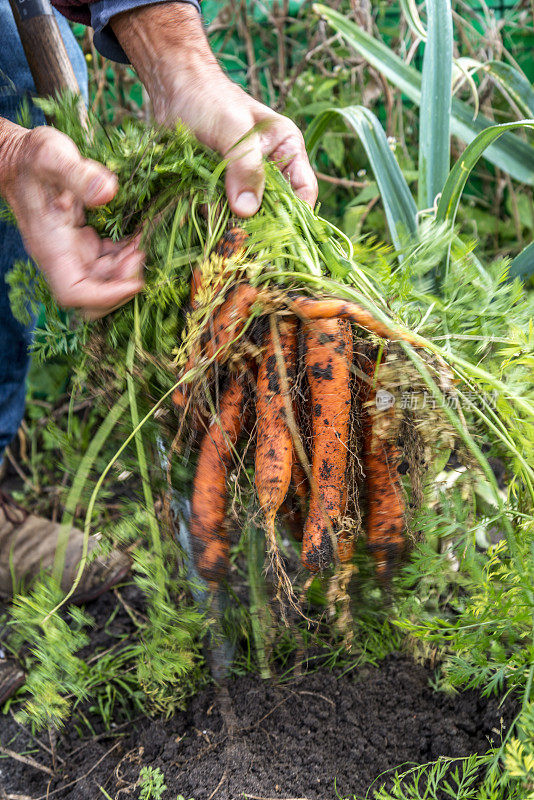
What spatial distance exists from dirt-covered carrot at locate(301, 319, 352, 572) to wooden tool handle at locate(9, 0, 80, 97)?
2.14 ft

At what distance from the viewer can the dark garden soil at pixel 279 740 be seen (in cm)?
101

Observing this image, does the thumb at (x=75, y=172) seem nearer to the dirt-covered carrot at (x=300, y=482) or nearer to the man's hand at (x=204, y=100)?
the man's hand at (x=204, y=100)

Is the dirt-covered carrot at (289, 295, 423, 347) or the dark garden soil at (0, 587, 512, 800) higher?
the dirt-covered carrot at (289, 295, 423, 347)

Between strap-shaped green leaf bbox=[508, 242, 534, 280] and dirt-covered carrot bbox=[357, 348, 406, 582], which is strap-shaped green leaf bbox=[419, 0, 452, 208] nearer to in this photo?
strap-shaped green leaf bbox=[508, 242, 534, 280]

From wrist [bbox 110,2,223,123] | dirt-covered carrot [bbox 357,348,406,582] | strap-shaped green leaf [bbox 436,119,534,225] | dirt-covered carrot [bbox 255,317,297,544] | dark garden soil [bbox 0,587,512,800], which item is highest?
wrist [bbox 110,2,223,123]

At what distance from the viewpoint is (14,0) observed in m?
1.06

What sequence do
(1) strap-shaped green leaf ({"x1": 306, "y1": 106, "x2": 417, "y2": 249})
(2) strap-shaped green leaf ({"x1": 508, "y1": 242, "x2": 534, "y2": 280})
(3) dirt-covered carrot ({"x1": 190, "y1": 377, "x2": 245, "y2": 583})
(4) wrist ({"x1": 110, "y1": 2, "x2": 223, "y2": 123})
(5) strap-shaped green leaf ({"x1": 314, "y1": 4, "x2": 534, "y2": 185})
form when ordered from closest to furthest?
(3) dirt-covered carrot ({"x1": 190, "y1": 377, "x2": 245, "y2": 583}), (4) wrist ({"x1": 110, "y1": 2, "x2": 223, "y2": 123}), (2) strap-shaped green leaf ({"x1": 508, "y1": 242, "x2": 534, "y2": 280}), (1) strap-shaped green leaf ({"x1": 306, "y1": 106, "x2": 417, "y2": 249}), (5) strap-shaped green leaf ({"x1": 314, "y1": 4, "x2": 534, "y2": 185})

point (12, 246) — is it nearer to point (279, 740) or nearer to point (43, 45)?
point (43, 45)

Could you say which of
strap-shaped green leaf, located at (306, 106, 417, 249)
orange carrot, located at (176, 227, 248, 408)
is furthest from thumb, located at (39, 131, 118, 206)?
strap-shaped green leaf, located at (306, 106, 417, 249)

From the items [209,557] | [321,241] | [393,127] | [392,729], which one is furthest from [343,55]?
[392,729]

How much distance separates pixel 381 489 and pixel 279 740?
500 mm

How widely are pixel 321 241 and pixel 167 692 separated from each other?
866mm

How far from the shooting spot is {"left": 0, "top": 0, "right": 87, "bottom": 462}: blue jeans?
1.36m

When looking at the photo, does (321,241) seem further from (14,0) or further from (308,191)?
(14,0)
